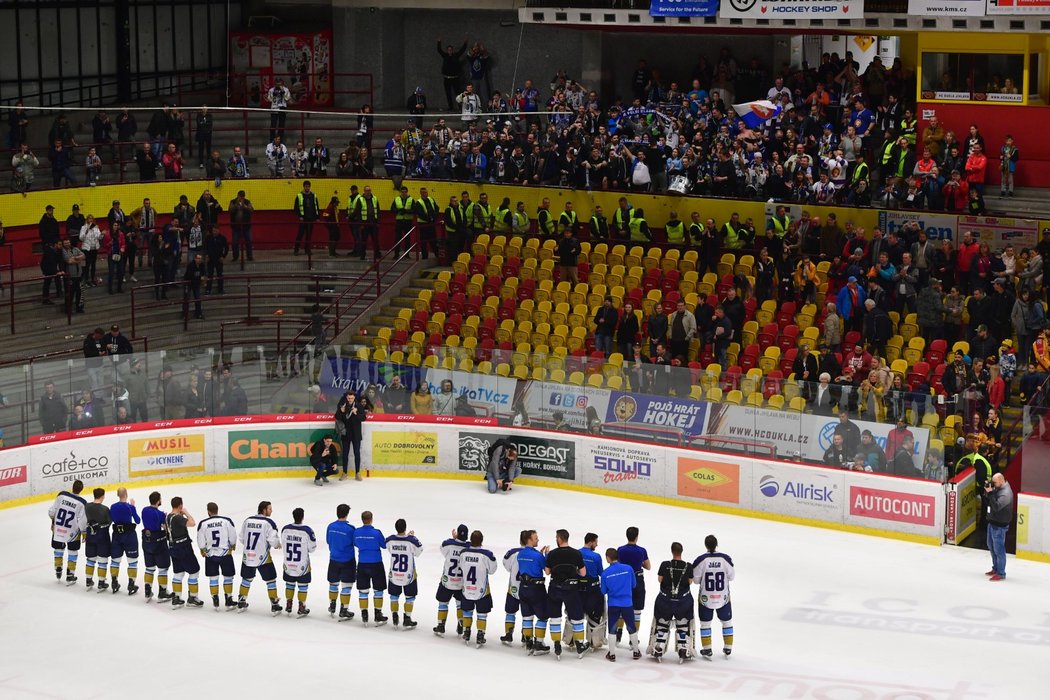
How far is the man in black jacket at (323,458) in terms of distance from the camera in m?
27.4

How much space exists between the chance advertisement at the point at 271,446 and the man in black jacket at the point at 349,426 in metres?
0.27

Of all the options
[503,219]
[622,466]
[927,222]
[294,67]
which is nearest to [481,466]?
[622,466]

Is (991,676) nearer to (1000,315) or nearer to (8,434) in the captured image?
(1000,315)

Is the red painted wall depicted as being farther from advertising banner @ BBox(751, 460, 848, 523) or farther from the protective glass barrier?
advertising banner @ BBox(751, 460, 848, 523)

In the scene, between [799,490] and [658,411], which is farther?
[658,411]

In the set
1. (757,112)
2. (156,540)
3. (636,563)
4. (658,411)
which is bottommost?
(156,540)

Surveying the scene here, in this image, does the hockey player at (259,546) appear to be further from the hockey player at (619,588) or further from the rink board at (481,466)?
the rink board at (481,466)

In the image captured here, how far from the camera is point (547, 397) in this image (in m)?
27.7

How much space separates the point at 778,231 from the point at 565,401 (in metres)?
6.04

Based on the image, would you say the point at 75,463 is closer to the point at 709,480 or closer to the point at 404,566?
the point at 404,566

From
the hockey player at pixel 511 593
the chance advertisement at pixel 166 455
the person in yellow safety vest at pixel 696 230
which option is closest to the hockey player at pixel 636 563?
the hockey player at pixel 511 593

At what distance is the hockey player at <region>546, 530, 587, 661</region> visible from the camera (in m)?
19.5

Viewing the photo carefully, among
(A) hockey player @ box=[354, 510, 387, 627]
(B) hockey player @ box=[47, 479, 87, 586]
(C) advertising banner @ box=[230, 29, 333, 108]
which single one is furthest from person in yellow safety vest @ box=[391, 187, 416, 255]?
(A) hockey player @ box=[354, 510, 387, 627]

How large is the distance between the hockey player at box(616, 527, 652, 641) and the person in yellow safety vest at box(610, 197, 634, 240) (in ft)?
45.7
